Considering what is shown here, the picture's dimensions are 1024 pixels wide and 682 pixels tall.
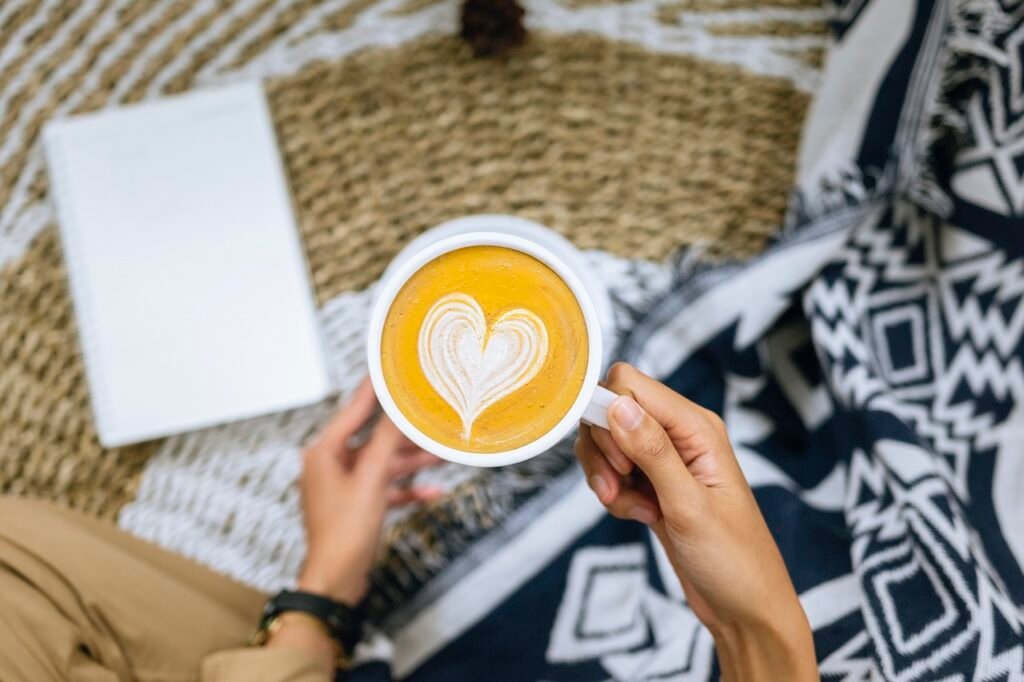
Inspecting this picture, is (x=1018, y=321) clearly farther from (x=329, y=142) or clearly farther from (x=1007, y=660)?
(x=329, y=142)

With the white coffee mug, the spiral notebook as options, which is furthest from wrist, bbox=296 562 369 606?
the white coffee mug

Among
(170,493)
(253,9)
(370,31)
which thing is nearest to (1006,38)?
(370,31)

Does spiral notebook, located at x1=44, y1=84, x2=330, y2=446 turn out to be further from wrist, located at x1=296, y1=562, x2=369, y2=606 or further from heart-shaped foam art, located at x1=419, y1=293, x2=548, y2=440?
heart-shaped foam art, located at x1=419, y1=293, x2=548, y2=440

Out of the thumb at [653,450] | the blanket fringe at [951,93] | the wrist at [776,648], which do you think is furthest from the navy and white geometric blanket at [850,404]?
the thumb at [653,450]

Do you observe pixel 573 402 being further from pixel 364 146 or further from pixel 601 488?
pixel 364 146

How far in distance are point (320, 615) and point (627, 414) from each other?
40 centimetres

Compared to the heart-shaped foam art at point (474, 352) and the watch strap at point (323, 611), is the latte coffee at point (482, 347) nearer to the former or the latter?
the heart-shaped foam art at point (474, 352)

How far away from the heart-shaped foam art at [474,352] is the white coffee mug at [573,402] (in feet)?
0.09

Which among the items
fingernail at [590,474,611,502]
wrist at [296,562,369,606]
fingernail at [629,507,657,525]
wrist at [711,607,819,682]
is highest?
fingernail at [590,474,611,502]

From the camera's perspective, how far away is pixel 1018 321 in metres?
0.72

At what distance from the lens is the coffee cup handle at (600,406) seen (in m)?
0.53

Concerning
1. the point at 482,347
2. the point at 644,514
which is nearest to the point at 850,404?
the point at 644,514

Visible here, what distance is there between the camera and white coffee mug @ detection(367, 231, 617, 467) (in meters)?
0.53

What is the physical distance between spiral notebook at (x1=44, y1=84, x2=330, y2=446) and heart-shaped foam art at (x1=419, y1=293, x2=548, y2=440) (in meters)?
0.31
